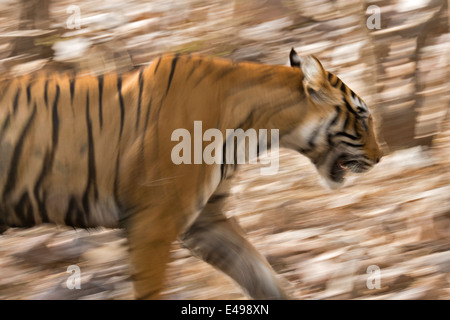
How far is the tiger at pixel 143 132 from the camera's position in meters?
2.52

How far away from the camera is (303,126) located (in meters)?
2.64

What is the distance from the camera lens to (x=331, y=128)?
8.76 feet

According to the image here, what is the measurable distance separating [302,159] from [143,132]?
1.67 m

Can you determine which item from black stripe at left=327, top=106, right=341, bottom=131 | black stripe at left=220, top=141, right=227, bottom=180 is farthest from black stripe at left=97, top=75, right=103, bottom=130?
black stripe at left=327, top=106, right=341, bottom=131

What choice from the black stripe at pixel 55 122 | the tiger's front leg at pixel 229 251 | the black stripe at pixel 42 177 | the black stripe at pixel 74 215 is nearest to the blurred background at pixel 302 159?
the tiger's front leg at pixel 229 251

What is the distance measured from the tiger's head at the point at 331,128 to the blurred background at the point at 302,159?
528 millimetres

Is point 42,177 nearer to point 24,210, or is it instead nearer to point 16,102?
point 24,210

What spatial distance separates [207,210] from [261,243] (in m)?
0.88

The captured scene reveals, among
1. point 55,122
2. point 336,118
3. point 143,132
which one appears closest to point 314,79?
point 336,118

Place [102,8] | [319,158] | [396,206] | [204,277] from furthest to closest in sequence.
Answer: [102,8] → [396,206] → [204,277] → [319,158]

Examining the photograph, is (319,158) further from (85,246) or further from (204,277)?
(85,246)

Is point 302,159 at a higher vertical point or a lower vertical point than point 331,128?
lower

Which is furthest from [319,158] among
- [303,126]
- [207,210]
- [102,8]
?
[102,8]
